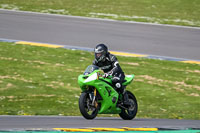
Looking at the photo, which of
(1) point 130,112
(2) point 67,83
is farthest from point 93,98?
(2) point 67,83

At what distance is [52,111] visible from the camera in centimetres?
1270

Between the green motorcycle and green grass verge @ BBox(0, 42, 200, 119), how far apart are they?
221 centimetres

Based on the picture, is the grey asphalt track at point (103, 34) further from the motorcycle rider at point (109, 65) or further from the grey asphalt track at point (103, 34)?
the motorcycle rider at point (109, 65)

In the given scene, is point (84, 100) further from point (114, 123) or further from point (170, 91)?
point (170, 91)

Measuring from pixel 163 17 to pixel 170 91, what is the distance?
482 inches

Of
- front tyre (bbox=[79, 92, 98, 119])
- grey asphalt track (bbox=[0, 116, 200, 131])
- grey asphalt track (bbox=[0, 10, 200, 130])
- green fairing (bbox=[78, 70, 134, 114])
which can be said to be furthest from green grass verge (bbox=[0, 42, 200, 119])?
front tyre (bbox=[79, 92, 98, 119])

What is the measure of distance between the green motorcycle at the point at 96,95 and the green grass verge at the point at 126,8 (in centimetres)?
1663

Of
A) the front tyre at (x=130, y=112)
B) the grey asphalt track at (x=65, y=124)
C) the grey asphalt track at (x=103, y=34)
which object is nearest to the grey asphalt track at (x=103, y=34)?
the grey asphalt track at (x=103, y=34)

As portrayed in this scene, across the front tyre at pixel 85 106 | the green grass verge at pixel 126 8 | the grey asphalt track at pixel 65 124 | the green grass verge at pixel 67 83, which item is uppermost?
the green grass verge at pixel 126 8

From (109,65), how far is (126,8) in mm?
19076

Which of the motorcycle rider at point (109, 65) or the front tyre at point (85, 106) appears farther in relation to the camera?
the motorcycle rider at point (109, 65)

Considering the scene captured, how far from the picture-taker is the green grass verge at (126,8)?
27.6 metres

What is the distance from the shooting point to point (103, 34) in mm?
23859

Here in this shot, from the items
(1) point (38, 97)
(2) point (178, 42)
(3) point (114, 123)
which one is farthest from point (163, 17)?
(3) point (114, 123)
